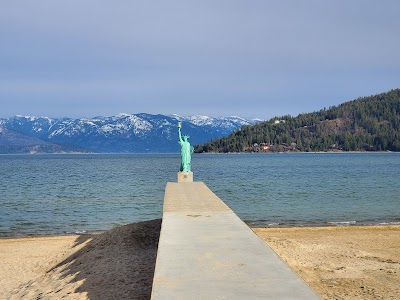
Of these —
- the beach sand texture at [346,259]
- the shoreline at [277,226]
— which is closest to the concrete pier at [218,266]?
the beach sand texture at [346,259]

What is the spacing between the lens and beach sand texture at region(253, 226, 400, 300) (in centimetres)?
1339

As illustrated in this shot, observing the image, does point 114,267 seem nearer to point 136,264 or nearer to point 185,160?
point 136,264

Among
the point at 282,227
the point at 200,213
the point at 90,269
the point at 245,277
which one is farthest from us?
the point at 282,227

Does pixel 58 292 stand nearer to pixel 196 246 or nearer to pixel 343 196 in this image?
pixel 196 246

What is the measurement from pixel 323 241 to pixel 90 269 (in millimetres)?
11883

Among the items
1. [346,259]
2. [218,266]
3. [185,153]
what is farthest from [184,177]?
[218,266]

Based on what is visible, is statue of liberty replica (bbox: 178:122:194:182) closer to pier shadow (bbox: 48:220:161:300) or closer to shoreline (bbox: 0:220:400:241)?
shoreline (bbox: 0:220:400:241)

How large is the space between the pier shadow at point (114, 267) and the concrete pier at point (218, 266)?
4.50ft

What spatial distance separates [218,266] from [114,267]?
6.17 meters

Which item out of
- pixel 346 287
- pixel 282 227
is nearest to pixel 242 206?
pixel 282 227

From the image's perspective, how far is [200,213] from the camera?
55.8 feet

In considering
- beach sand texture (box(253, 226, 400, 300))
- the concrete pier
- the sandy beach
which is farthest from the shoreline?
the concrete pier

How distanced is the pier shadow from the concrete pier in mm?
1371

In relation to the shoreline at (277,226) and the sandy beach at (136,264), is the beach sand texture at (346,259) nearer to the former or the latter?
the sandy beach at (136,264)
